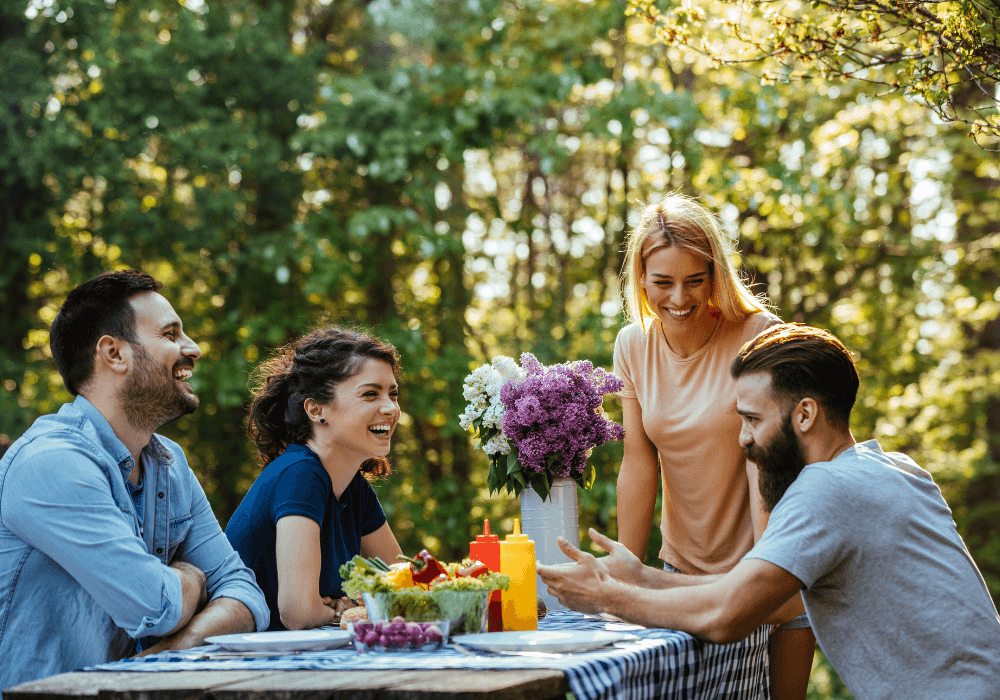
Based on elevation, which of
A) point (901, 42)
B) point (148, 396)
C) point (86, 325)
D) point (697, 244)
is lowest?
point (148, 396)

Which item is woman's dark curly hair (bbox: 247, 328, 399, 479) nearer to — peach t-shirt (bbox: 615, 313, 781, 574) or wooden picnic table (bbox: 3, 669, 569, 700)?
peach t-shirt (bbox: 615, 313, 781, 574)

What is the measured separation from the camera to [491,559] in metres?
2.13

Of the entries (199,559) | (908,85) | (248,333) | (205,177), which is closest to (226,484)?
(248,333)

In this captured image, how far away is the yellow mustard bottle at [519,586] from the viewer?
207cm

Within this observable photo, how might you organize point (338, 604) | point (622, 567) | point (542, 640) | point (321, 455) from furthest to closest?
1. point (321, 455)
2. point (338, 604)
3. point (622, 567)
4. point (542, 640)

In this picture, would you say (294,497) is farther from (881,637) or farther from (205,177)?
(205,177)

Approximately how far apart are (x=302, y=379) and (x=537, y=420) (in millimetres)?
741

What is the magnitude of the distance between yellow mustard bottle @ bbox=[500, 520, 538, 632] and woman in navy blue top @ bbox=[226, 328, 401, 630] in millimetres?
501

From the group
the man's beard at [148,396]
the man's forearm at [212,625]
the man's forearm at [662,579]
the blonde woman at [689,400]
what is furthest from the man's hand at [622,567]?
the man's beard at [148,396]

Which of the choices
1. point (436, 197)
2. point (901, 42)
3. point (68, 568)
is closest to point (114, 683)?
point (68, 568)

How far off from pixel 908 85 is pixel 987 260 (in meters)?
6.23

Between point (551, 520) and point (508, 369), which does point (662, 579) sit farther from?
point (508, 369)

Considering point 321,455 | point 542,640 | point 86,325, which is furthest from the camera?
point 321,455

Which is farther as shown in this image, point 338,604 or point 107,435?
point 338,604
